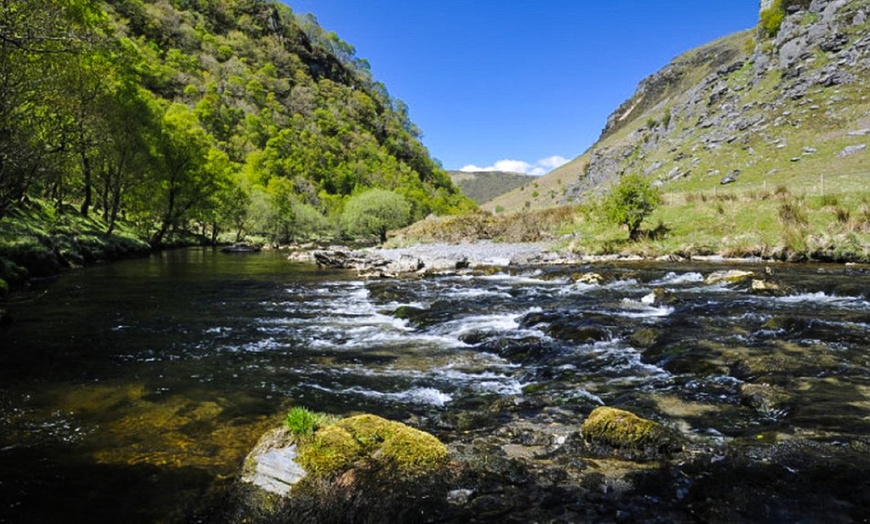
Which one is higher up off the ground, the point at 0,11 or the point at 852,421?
the point at 0,11

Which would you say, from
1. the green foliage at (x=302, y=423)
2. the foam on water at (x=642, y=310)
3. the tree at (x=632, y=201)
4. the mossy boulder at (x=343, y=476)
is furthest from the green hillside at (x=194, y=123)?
the tree at (x=632, y=201)

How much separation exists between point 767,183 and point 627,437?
168 feet

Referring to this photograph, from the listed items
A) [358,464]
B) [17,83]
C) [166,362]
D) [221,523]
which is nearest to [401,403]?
[358,464]

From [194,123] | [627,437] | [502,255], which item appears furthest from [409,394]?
[194,123]

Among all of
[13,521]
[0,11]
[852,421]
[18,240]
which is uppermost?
[0,11]

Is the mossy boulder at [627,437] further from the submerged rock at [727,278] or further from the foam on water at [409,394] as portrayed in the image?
the submerged rock at [727,278]

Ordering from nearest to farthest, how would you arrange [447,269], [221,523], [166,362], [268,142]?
[221,523]
[166,362]
[447,269]
[268,142]

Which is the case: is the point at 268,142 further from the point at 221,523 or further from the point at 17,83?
the point at 221,523

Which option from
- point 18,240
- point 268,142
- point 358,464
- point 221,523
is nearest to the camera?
point 221,523

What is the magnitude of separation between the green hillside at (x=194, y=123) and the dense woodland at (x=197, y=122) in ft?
0.65

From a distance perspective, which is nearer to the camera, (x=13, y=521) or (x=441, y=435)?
(x=13, y=521)

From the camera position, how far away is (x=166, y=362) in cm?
1036

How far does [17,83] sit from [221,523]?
2159cm

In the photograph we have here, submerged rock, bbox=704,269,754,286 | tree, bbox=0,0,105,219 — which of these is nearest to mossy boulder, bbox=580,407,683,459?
submerged rock, bbox=704,269,754,286
